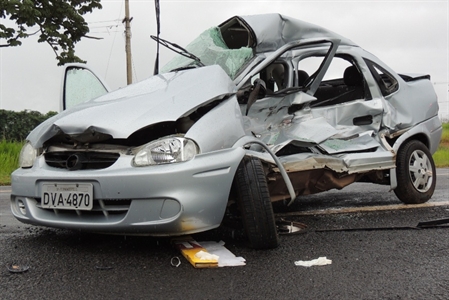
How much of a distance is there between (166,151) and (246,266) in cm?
84

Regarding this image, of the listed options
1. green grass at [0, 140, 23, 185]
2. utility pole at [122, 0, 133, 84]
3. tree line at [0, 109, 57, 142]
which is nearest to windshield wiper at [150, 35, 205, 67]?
green grass at [0, 140, 23, 185]

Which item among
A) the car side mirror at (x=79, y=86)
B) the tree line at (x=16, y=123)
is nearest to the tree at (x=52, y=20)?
the tree line at (x=16, y=123)

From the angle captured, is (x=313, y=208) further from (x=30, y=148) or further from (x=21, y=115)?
(x=21, y=115)

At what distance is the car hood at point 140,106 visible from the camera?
302 cm

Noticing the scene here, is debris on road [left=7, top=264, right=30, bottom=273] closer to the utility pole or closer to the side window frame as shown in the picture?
the side window frame

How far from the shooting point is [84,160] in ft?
10.2

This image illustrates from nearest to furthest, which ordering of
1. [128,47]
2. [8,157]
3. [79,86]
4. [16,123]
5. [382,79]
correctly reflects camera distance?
[79,86] < [382,79] < [8,157] < [16,123] < [128,47]

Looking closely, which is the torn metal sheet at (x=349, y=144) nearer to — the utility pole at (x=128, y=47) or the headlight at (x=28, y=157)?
the headlight at (x=28, y=157)

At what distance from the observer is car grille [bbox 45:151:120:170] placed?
3.04 metres

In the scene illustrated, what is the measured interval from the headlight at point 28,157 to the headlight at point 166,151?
0.90 meters

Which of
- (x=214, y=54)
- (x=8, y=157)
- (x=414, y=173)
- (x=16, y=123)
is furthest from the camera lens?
(x=16, y=123)

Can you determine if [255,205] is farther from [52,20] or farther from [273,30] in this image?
[52,20]

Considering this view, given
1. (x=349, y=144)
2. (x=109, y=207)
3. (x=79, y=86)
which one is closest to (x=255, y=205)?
(x=109, y=207)

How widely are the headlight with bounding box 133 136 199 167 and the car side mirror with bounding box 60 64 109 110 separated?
1819 millimetres
